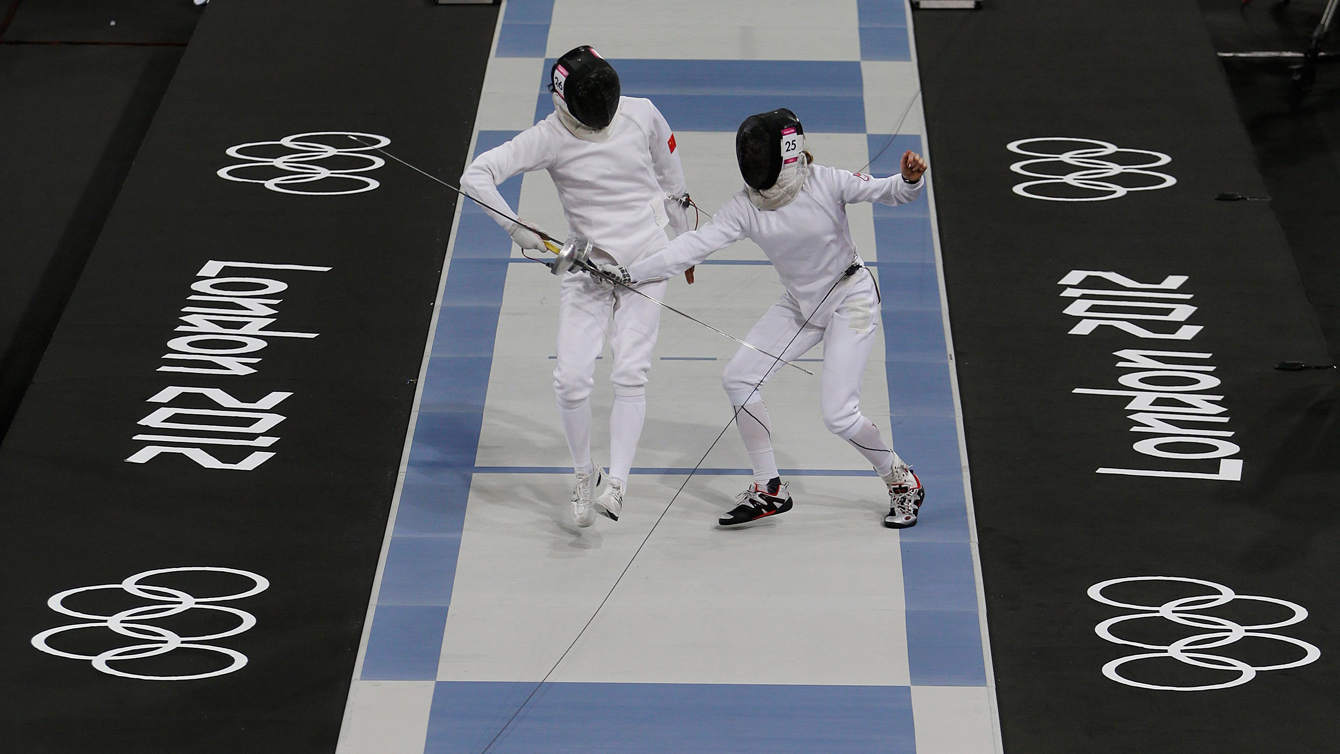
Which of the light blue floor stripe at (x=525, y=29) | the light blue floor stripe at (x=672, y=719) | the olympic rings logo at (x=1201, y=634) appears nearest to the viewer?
the light blue floor stripe at (x=672, y=719)

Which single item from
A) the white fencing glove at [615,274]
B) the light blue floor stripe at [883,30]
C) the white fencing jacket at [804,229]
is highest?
the light blue floor stripe at [883,30]

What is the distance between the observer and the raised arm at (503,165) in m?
3.96

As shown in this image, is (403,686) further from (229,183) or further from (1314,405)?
(1314,405)

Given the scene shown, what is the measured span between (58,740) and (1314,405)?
12.9 ft

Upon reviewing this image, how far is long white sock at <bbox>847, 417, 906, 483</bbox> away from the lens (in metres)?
4.06

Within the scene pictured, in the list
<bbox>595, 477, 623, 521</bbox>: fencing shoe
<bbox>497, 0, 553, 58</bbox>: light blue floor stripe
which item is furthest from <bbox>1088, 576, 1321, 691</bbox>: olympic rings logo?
<bbox>497, 0, 553, 58</bbox>: light blue floor stripe

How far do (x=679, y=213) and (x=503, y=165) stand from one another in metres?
0.58

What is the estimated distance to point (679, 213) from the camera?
427 centimetres

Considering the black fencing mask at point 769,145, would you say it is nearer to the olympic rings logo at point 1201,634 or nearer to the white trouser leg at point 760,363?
the white trouser leg at point 760,363

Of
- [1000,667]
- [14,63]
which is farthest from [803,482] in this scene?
[14,63]

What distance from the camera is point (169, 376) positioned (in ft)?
15.6

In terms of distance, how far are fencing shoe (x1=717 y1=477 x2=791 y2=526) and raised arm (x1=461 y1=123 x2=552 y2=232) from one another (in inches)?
43.5

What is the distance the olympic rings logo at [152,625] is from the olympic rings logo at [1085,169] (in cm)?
340

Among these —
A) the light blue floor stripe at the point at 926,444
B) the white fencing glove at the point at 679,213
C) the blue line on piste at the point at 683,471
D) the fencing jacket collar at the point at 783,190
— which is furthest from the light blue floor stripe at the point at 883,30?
the fencing jacket collar at the point at 783,190
